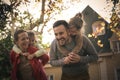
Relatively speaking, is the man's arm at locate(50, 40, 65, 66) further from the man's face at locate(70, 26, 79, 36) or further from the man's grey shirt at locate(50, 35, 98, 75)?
the man's face at locate(70, 26, 79, 36)

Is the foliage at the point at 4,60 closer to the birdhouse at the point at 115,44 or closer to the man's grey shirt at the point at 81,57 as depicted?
the man's grey shirt at the point at 81,57

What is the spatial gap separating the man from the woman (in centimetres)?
47

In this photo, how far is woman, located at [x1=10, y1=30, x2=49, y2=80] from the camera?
4551mm

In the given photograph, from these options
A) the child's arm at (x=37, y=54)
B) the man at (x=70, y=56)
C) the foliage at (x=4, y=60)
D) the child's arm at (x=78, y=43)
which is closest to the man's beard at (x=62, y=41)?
the man at (x=70, y=56)

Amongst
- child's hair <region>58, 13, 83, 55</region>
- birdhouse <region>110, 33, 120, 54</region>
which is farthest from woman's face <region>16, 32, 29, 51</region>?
birdhouse <region>110, 33, 120, 54</region>

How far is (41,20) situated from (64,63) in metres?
10.4

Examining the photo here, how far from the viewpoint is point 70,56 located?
404 cm

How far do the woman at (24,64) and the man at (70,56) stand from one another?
18.6 inches

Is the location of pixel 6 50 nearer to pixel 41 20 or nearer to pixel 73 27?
pixel 73 27

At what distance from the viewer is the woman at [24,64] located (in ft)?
14.9

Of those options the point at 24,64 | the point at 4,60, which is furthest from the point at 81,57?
the point at 4,60

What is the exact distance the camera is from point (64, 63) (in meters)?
4.15

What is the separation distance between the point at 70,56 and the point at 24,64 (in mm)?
1041

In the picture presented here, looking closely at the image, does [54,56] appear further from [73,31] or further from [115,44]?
[115,44]
